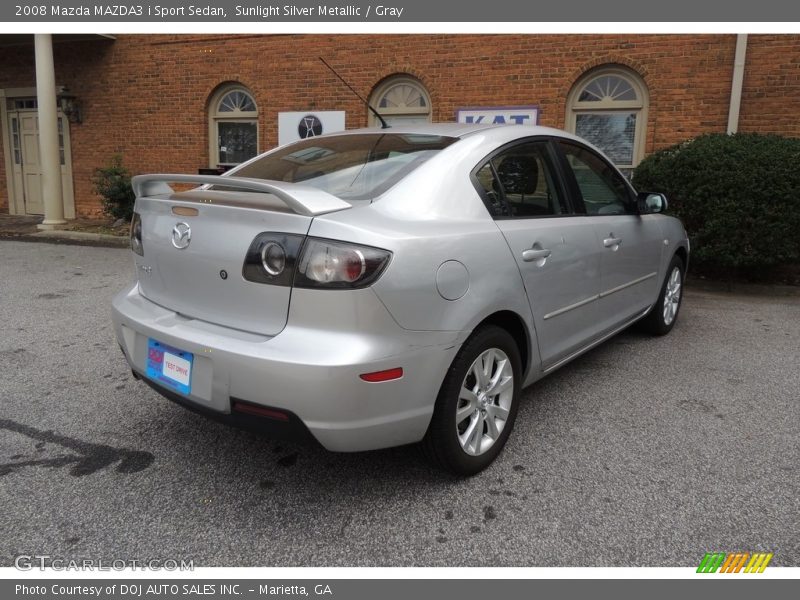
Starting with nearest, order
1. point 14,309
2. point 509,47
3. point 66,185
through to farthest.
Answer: point 14,309
point 509,47
point 66,185

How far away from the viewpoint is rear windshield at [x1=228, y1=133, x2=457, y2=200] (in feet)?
8.97

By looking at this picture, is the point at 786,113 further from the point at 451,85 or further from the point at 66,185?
the point at 66,185

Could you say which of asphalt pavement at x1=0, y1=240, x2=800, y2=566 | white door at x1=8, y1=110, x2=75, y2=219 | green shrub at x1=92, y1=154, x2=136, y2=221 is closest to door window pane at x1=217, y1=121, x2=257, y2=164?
green shrub at x1=92, y1=154, x2=136, y2=221

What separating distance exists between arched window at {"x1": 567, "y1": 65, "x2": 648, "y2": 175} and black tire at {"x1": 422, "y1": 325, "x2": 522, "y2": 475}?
22.9 feet

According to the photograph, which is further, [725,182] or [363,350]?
[725,182]

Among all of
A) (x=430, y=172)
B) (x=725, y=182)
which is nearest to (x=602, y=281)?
(x=430, y=172)

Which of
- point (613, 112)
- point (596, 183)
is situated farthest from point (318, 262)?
point (613, 112)

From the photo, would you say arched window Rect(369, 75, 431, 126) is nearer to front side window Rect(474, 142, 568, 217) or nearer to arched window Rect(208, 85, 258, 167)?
arched window Rect(208, 85, 258, 167)

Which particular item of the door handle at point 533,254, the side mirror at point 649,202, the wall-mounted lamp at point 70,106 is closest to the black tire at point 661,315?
the side mirror at point 649,202

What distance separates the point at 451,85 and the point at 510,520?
8.21 m

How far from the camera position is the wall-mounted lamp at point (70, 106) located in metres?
12.0

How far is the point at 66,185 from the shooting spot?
12.7m

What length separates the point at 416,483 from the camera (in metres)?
2.71

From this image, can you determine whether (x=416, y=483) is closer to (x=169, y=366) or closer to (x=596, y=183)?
(x=169, y=366)
